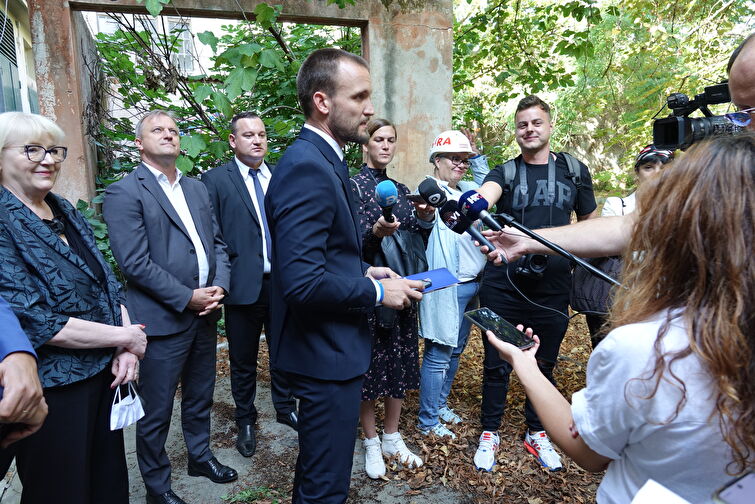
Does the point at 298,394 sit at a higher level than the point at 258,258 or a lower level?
lower

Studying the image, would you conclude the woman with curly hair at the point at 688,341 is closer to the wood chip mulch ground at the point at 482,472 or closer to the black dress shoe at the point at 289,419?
the wood chip mulch ground at the point at 482,472

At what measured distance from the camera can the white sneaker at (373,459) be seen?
3.13 m

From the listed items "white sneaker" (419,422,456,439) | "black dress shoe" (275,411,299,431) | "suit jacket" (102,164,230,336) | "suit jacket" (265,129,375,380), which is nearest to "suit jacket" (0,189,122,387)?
"suit jacket" (102,164,230,336)

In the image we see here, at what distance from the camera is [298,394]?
200 centimetres

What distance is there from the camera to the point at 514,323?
11.0 feet

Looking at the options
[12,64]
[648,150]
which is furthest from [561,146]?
[12,64]

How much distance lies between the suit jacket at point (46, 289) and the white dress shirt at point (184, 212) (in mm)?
844

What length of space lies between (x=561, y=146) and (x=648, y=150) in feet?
30.4

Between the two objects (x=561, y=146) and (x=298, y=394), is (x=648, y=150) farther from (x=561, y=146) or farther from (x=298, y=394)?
(x=561, y=146)

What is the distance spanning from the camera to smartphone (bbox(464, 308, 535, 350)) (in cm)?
156

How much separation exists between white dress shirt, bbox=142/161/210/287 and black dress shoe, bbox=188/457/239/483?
1.23 meters

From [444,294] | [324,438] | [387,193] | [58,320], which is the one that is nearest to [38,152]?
[58,320]

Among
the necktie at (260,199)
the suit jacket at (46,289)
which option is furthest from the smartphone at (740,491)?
the necktie at (260,199)

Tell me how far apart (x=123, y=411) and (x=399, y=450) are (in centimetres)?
193
